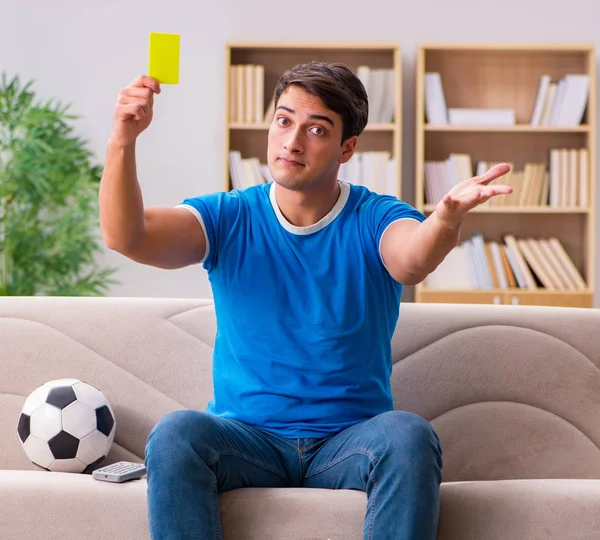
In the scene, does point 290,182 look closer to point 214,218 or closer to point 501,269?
point 214,218

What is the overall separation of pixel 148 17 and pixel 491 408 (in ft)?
10.9

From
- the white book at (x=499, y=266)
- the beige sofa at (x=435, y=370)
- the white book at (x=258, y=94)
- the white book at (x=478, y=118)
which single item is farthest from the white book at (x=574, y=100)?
the beige sofa at (x=435, y=370)

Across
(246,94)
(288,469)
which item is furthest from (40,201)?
(288,469)

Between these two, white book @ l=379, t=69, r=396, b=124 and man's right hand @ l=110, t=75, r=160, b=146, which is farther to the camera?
white book @ l=379, t=69, r=396, b=124

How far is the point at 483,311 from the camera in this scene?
2072 mm

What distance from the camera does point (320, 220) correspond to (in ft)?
5.80

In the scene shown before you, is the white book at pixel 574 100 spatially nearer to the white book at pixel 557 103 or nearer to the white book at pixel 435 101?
the white book at pixel 557 103

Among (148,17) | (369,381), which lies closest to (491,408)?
(369,381)

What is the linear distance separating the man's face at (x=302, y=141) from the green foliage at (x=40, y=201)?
2.52 m

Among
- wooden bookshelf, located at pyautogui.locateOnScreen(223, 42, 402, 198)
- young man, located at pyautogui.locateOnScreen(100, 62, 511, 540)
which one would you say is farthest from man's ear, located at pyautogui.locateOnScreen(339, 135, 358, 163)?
wooden bookshelf, located at pyautogui.locateOnScreen(223, 42, 402, 198)

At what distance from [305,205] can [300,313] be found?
25cm

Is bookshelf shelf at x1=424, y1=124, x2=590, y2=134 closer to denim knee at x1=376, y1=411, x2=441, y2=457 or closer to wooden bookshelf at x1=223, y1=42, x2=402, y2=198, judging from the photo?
wooden bookshelf at x1=223, y1=42, x2=402, y2=198

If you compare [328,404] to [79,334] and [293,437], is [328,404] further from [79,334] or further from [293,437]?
[79,334]

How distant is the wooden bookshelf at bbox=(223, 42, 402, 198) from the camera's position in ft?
Answer: 13.9
